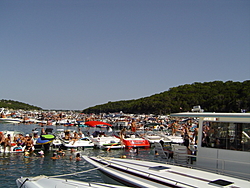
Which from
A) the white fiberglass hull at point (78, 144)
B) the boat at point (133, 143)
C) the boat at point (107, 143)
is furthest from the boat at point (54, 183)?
the boat at point (133, 143)

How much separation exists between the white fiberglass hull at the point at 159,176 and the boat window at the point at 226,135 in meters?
1.24

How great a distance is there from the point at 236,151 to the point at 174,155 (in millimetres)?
3034

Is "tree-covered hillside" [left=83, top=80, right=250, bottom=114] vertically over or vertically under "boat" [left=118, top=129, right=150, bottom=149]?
over

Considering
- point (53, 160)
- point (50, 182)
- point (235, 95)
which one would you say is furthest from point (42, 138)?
point (235, 95)

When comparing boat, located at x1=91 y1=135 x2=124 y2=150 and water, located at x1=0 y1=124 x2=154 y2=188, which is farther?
boat, located at x1=91 y1=135 x2=124 y2=150

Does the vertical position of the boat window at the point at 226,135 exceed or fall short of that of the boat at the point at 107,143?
it exceeds it

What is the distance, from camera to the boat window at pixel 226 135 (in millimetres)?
8344

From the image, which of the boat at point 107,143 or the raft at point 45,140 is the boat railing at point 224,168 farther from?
the raft at point 45,140

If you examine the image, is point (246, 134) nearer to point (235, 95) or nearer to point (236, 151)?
point (236, 151)

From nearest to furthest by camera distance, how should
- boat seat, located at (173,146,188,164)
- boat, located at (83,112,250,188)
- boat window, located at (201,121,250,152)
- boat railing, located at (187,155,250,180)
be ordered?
boat, located at (83,112,250,188) < boat railing, located at (187,155,250,180) < boat window, located at (201,121,250,152) < boat seat, located at (173,146,188,164)

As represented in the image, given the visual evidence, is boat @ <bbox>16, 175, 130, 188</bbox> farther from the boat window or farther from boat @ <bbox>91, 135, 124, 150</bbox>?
boat @ <bbox>91, 135, 124, 150</bbox>

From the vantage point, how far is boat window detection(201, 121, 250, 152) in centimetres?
834

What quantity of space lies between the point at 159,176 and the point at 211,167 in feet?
7.83

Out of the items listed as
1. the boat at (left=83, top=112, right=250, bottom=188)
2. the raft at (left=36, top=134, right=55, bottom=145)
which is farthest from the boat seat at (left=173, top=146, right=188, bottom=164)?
the raft at (left=36, top=134, right=55, bottom=145)
